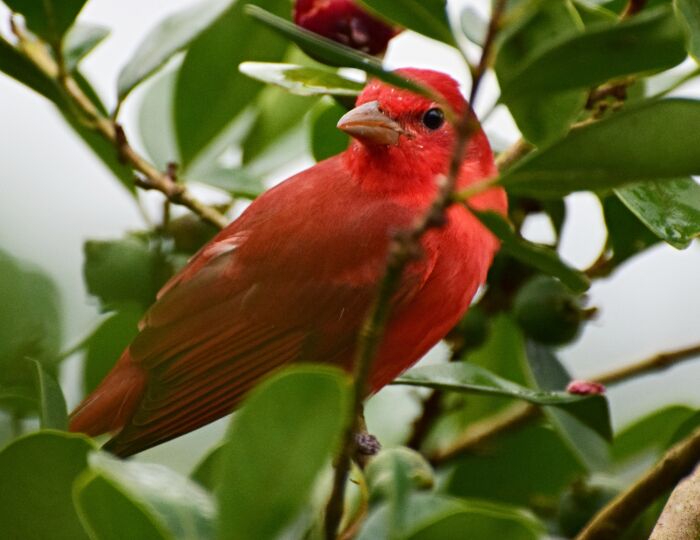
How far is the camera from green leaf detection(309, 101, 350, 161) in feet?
7.85

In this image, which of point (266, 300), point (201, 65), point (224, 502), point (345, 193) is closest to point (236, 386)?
point (266, 300)

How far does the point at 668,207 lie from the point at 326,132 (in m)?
0.91

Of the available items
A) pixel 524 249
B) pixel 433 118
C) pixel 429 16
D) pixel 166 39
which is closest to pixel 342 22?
pixel 166 39

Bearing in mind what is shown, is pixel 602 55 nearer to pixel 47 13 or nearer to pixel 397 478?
pixel 397 478

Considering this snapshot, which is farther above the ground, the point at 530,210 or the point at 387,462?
the point at 387,462

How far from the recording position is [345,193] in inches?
97.8

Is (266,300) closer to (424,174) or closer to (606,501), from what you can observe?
(424,174)

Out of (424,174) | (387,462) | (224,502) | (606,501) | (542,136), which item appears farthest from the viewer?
(424,174)

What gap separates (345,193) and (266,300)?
281 millimetres

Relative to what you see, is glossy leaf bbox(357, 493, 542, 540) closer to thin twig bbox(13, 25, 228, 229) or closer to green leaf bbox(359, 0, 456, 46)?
green leaf bbox(359, 0, 456, 46)

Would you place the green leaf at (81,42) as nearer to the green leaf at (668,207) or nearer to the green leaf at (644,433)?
the green leaf at (668,207)

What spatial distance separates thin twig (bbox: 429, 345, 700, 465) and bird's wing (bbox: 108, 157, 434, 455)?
0.29 meters

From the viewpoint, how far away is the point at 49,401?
1.56 metres

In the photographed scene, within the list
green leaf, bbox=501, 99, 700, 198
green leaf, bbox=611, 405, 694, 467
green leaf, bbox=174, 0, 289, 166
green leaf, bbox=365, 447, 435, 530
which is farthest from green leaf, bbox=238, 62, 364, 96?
green leaf, bbox=611, 405, 694, 467
